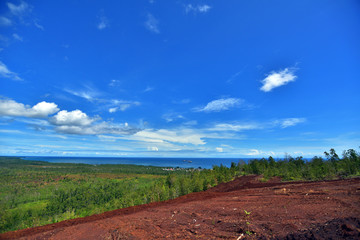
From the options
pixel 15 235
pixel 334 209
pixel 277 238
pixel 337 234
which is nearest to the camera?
pixel 337 234

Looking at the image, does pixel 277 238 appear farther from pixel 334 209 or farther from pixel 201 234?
pixel 334 209

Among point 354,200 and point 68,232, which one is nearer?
point 354,200

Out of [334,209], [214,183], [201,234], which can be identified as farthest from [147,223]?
[214,183]

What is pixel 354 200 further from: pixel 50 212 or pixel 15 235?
pixel 50 212

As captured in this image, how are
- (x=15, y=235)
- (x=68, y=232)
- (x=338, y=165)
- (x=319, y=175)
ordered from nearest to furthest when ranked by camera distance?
(x=68, y=232) < (x=15, y=235) < (x=319, y=175) < (x=338, y=165)

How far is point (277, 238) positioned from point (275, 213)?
225cm

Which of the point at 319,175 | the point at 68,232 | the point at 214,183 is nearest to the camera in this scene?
the point at 68,232

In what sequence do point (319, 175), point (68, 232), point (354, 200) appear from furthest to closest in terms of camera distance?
point (319, 175)
point (68, 232)
point (354, 200)

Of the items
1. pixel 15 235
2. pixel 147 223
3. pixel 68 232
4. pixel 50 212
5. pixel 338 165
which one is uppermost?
pixel 338 165

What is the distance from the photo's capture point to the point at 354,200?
6.45 metres

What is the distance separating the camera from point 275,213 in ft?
19.6

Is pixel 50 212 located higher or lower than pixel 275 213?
lower

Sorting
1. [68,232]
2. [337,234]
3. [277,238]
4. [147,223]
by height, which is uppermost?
[337,234]

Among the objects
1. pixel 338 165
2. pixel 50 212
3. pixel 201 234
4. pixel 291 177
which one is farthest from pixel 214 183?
pixel 50 212
